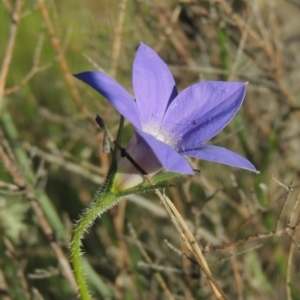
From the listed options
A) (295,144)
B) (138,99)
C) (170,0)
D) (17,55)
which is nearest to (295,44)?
(295,144)

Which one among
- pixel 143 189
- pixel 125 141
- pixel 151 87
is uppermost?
pixel 151 87

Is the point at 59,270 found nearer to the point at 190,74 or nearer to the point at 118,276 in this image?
the point at 118,276

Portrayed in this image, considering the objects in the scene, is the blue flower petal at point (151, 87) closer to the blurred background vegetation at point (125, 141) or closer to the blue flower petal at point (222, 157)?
the blue flower petal at point (222, 157)

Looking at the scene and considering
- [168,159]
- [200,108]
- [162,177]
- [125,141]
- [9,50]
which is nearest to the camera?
[168,159]

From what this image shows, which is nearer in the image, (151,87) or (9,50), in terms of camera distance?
(151,87)

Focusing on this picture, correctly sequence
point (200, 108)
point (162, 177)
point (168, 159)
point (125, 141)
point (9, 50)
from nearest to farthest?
point (168, 159) → point (162, 177) → point (200, 108) → point (9, 50) → point (125, 141)

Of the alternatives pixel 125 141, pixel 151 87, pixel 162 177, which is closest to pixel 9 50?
pixel 151 87

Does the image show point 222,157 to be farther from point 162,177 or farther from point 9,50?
point 9,50
